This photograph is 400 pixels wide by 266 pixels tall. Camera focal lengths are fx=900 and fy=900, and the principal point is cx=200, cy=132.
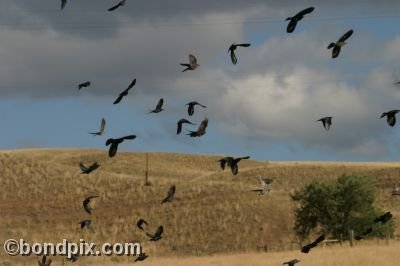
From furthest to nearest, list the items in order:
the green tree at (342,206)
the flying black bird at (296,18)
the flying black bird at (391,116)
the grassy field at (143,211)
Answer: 1. the grassy field at (143,211)
2. the green tree at (342,206)
3. the flying black bird at (391,116)
4. the flying black bird at (296,18)

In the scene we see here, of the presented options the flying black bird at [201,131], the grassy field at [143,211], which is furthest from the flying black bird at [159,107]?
the grassy field at [143,211]

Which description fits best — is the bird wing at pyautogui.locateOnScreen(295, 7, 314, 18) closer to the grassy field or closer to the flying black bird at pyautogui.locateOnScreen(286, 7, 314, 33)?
the flying black bird at pyautogui.locateOnScreen(286, 7, 314, 33)

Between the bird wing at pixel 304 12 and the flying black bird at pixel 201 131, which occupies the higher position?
the bird wing at pixel 304 12

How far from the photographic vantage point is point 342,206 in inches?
3393

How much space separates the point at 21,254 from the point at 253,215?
117ft

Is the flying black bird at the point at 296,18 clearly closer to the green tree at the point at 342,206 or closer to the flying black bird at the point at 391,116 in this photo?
the flying black bird at the point at 391,116

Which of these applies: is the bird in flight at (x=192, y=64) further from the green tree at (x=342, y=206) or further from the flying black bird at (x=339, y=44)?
the green tree at (x=342, y=206)

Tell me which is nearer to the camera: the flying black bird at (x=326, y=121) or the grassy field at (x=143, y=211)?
the flying black bird at (x=326, y=121)

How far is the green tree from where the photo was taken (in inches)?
3369

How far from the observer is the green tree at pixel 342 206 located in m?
85.6

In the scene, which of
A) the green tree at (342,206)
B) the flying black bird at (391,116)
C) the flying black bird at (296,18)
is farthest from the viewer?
the green tree at (342,206)

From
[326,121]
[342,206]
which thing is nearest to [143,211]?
[342,206]

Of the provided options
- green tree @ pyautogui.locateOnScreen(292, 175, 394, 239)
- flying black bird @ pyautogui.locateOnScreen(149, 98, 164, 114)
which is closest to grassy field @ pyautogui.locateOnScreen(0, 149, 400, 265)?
green tree @ pyautogui.locateOnScreen(292, 175, 394, 239)

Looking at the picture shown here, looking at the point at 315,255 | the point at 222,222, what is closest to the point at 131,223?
the point at 222,222
